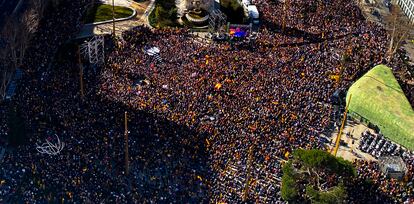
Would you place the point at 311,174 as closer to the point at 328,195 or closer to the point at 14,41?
the point at 328,195

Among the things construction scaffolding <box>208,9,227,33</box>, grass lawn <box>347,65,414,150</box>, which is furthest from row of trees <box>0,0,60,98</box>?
grass lawn <box>347,65,414,150</box>

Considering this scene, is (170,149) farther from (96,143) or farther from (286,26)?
(286,26)

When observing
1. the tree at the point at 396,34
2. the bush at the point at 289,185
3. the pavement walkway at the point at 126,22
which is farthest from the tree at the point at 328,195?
the pavement walkway at the point at 126,22

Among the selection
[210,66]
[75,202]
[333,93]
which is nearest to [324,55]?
[333,93]

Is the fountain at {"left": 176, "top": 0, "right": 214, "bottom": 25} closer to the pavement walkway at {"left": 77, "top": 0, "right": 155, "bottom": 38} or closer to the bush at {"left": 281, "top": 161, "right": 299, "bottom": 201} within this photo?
the pavement walkway at {"left": 77, "top": 0, "right": 155, "bottom": 38}

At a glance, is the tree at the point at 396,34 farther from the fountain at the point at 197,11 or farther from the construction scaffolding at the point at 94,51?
the construction scaffolding at the point at 94,51

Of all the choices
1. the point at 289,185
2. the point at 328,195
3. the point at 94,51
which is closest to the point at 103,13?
the point at 94,51
